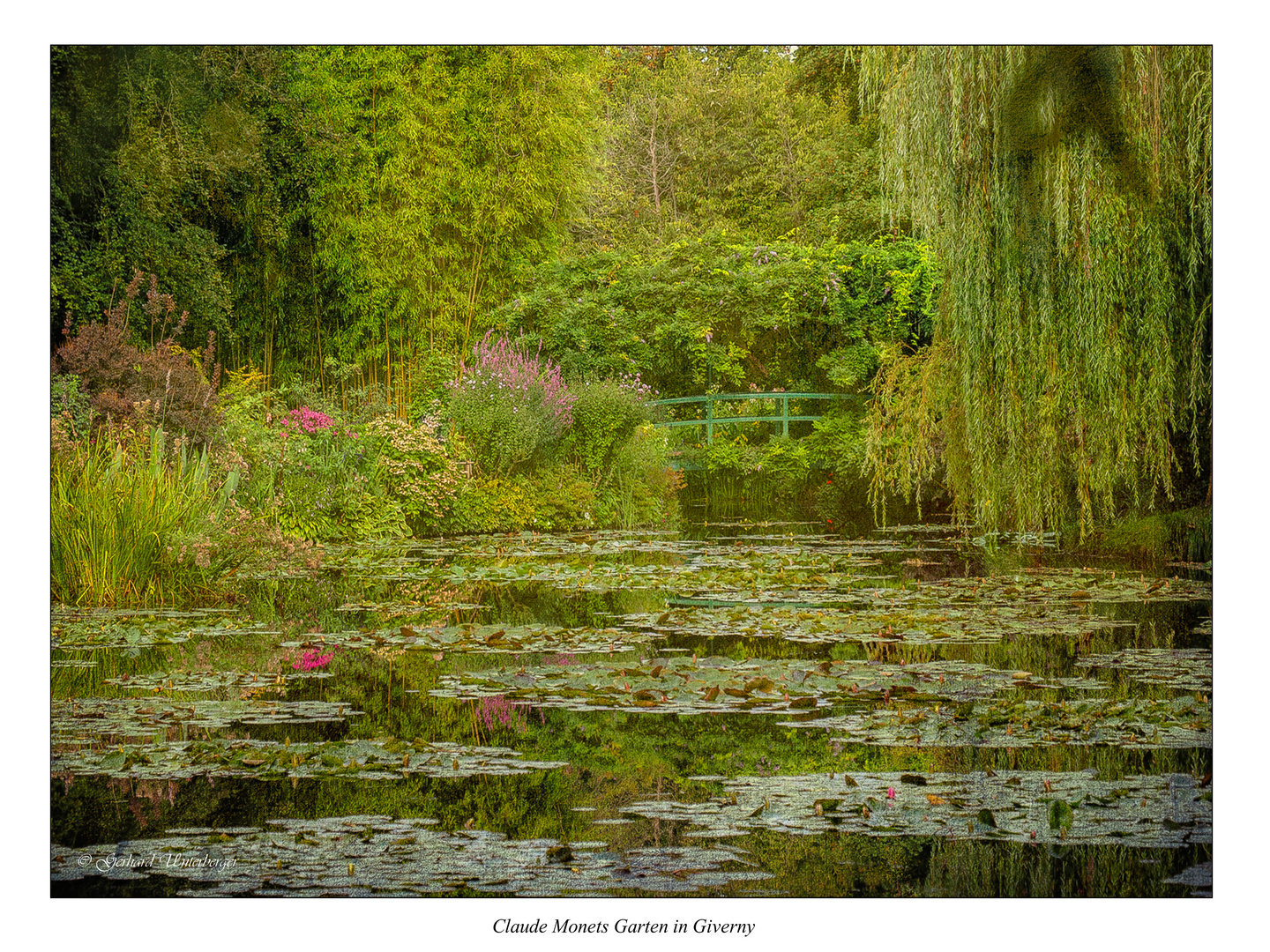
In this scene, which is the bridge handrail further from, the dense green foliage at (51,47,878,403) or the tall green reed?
the tall green reed

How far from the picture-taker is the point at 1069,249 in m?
4.91

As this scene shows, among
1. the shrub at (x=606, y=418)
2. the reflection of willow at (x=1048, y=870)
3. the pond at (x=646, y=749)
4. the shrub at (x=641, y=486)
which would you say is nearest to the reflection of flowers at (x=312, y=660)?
the pond at (x=646, y=749)

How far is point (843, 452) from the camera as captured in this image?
7613 millimetres

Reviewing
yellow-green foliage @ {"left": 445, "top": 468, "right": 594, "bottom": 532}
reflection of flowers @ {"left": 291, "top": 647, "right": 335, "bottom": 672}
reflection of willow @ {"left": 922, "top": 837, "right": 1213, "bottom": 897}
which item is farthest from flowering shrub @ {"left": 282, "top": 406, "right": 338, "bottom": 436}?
reflection of willow @ {"left": 922, "top": 837, "right": 1213, "bottom": 897}

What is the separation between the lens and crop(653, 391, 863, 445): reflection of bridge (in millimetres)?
7676

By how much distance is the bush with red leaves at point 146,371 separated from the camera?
5.46 m

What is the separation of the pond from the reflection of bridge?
8.65 ft

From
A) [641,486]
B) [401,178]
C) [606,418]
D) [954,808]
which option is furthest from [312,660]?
[606,418]

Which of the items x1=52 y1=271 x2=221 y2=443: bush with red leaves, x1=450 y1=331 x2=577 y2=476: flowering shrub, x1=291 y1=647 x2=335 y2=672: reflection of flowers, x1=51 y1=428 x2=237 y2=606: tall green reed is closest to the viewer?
x1=291 y1=647 x2=335 y2=672: reflection of flowers

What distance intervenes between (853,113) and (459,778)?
4586mm

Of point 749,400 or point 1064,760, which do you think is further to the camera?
point 749,400

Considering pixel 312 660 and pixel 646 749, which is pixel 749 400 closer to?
pixel 312 660

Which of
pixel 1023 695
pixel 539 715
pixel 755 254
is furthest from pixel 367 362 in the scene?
pixel 1023 695

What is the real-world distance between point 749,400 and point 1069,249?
11.3ft
